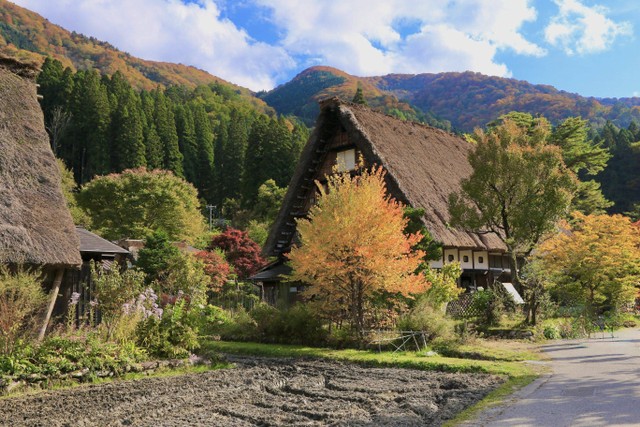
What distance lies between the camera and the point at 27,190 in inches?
481

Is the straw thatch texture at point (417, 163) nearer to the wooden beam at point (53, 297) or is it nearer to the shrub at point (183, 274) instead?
the shrub at point (183, 274)

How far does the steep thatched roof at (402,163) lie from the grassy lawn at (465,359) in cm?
641

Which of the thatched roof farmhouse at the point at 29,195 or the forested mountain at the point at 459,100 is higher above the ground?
the forested mountain at the point at 459,100

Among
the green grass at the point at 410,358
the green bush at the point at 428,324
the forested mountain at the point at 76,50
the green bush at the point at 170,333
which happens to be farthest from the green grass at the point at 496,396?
the forested mountain at the point at 76,50

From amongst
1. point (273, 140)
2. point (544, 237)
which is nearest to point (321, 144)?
point (544, 237)

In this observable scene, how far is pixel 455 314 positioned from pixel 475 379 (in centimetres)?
1031

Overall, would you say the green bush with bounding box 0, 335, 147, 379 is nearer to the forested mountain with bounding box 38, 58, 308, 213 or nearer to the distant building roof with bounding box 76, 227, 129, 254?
the distant building roof with bounding box 76, 227, 129, 254

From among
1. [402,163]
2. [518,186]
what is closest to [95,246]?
[402,163]

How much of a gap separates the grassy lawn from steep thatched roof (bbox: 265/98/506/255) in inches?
252

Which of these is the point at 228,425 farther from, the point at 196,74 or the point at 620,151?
→ the point at 196,74

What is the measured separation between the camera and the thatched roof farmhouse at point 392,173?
20.9 metres

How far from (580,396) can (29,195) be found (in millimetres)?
11996

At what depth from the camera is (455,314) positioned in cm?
1944

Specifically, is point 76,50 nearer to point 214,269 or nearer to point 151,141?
point 151,141
